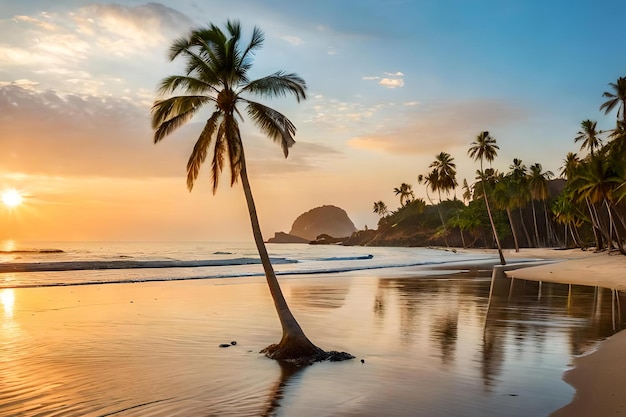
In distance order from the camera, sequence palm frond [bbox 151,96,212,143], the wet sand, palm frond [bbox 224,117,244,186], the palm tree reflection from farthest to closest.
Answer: palm frond [bbox 151,96,212,143]
palm frond [bbox 224,117,244,186]
the palm tree reflection
the wet sand

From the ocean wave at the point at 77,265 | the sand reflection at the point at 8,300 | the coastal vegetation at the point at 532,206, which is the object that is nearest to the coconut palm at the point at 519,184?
the coastal vegetation at the point at 532,206

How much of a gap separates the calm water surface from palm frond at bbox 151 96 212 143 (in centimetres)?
553

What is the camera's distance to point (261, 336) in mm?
14664

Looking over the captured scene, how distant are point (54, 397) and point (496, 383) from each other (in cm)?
754

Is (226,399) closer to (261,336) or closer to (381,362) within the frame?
(381,362)

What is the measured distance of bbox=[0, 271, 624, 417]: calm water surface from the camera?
27.3ft

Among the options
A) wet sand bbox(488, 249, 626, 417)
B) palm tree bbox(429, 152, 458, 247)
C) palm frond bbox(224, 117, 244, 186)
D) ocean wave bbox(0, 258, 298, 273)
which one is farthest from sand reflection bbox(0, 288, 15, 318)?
palm tree bbox(429, 152, 458, 247)

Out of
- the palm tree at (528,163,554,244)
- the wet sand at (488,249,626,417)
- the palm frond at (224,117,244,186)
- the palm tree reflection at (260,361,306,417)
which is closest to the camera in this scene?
the wet sand at (488,249,626,417)

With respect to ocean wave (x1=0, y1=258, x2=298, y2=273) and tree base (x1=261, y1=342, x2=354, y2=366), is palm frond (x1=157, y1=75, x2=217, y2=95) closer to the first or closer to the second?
tree base (x1=261, y1=342, x2=354, y2=366)

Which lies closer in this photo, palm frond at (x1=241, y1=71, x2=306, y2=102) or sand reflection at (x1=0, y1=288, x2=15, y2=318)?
palm frond at (x1=241, y1=71, x2=306, y2=102)

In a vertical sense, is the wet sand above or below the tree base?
above

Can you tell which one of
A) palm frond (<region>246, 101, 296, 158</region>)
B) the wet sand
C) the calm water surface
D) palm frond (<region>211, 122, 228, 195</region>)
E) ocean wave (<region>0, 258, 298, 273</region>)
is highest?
palm frond (<region>246, 101, 296, 158</region>)

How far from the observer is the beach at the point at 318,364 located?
8.28 metres

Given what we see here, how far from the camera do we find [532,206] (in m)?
101
